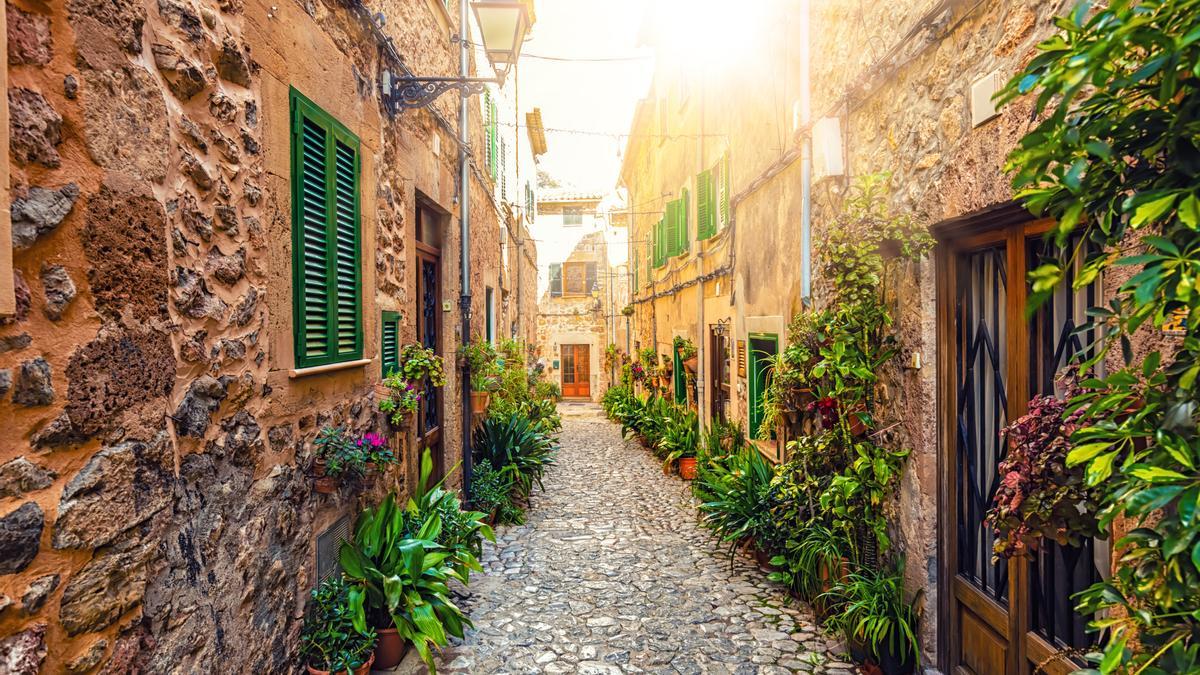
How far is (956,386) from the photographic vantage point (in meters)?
3.38

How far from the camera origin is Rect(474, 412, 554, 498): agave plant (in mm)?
7441

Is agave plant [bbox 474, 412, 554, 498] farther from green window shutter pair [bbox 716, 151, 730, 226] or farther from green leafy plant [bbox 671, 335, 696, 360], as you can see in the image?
green window shutter pair [bbox 716, 151, 730, 226]

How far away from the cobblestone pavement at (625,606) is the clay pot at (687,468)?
128 cm

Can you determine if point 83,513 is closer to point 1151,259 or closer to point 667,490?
point 1151,259

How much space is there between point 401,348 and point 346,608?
1.91 metres

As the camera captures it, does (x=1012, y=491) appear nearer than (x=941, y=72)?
Yes

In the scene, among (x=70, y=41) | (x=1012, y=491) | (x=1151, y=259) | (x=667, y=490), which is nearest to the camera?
(x=1151, y=259)

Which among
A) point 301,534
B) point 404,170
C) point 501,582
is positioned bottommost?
point 501,582

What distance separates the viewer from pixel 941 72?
3170 millimetres

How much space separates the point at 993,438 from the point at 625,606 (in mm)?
2775

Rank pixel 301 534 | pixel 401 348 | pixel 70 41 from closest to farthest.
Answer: pixel 70 41 → pixel 301 534 → pixel 401 348

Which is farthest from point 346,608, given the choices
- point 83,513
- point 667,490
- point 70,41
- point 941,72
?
point 667,490

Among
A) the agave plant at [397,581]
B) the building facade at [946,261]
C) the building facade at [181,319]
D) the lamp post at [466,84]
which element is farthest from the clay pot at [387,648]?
the lamp post at [466,84]

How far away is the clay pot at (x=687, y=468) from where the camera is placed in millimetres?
8922
